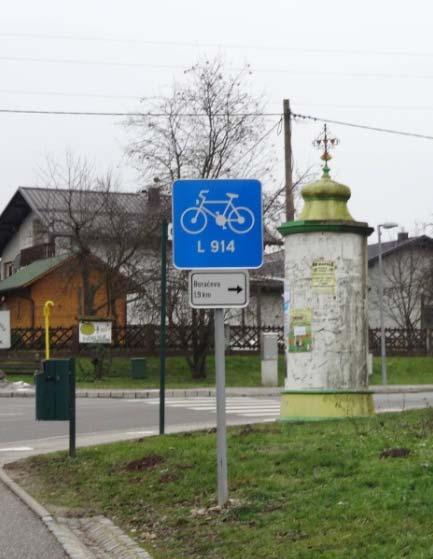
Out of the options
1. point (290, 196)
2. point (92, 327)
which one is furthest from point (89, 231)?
point (290, 196)

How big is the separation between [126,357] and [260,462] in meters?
32.6

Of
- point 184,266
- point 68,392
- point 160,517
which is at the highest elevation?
point 184,266

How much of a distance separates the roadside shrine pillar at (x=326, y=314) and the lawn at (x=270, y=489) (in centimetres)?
137

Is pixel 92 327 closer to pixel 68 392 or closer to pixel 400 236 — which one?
pixel 68 392

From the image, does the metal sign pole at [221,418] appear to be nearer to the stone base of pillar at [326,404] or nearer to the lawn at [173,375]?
the stone base of pillar at [326,404]

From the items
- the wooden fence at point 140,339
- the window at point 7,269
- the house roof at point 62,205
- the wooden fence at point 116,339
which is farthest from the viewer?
the window at point 7,269

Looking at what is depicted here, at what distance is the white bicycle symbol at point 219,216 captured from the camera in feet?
30.5

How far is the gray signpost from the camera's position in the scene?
9.26 metres

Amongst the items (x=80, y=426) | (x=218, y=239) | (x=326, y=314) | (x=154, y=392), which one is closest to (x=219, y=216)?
(x=218, y=239)

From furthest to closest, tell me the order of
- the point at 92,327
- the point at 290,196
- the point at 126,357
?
the point at 126,357, the point at 92,327, the point at 290,196

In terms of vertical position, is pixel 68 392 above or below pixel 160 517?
above

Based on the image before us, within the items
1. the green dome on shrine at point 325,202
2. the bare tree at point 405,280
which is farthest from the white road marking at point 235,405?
the bare tree at point 405,280

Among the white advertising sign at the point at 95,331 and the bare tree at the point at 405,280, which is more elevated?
the bare tree at the point at 405,280

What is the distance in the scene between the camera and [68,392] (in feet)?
43.1
